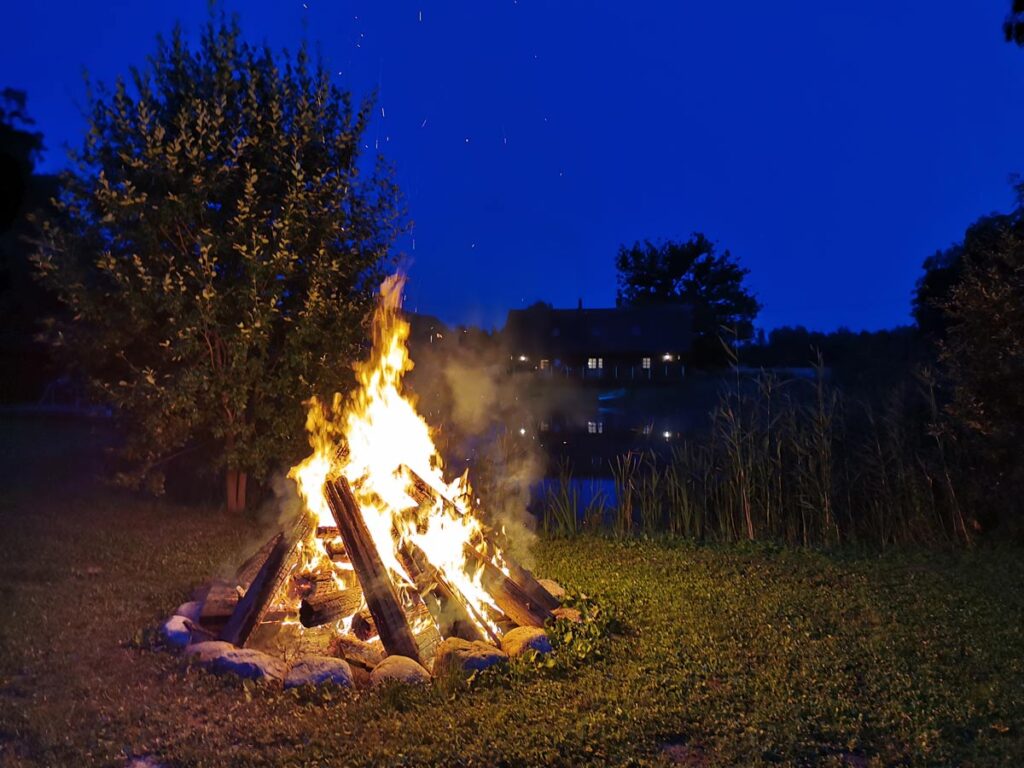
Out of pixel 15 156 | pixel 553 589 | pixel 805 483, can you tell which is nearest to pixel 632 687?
pixel 553 589

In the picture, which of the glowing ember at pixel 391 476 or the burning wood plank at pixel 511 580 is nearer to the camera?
the burning wood plank at pixel 511 580

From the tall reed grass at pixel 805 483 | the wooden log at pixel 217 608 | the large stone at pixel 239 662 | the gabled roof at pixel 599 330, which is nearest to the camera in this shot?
the large stone at pixel 239 662

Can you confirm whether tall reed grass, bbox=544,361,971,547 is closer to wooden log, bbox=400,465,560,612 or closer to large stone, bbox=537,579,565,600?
large stone, bbox=537,579,565,600

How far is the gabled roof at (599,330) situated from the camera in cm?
3847

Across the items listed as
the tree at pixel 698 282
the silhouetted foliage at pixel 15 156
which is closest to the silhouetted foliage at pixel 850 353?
the tree at pixel 698 282

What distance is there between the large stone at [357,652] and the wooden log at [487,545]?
1.06 meters

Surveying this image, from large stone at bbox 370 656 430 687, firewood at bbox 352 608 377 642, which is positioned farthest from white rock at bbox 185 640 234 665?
A: large stone at bbox 370 656 430 687

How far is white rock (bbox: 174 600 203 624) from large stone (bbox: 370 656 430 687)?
162 centimetres

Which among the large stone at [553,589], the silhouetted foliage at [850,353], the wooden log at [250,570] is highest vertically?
the silhouetted foliage at [850,353]

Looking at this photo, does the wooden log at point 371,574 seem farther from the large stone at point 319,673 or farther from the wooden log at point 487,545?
the wooden log at point 487,545

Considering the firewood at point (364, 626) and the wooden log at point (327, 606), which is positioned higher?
the wooden log at point (327, 606)

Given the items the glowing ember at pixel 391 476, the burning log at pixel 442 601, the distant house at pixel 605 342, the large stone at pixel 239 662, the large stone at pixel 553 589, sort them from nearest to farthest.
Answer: the large stone at pixel 239 662, the burning log at pixel 442 601, the glowing ember at pixel 391 476, the large stone at pixel 553 589, the distant house at pixel 605 342

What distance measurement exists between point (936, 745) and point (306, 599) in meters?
3.52

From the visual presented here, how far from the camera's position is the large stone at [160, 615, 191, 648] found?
16.6ft
